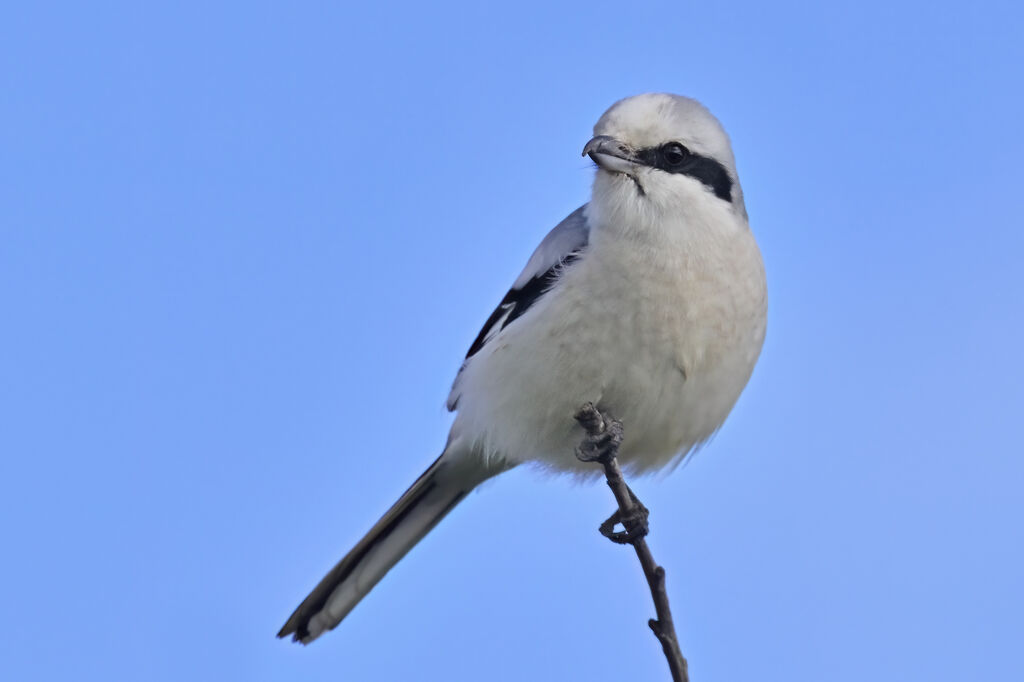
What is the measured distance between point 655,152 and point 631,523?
1588 millimetres

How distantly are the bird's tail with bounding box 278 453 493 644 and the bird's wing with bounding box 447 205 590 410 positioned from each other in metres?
0.64

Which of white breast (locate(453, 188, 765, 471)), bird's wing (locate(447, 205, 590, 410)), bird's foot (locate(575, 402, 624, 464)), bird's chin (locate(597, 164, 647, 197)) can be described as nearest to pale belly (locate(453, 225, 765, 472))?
white breast (locate(453, 188, 765, 471))

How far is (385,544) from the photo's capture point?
19.1ft

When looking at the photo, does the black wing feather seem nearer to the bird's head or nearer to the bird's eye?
the bird's head

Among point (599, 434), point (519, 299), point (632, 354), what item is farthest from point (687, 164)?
point (599, 434)

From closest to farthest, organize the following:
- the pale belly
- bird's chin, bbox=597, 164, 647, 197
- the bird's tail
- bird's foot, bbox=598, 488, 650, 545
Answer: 1. bird's foot, bbox=598, 488, 650, 545
2. the pale belly
3. bird's chin, bbox=597, 164, 647, 197
4. the bird's tail

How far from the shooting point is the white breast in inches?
187

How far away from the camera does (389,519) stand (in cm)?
583

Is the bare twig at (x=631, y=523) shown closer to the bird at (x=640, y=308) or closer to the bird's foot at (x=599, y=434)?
the bird's foot at (x=599, y=434)

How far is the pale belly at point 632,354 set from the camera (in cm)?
474

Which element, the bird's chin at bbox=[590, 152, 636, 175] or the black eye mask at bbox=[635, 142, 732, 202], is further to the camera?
the black eye mask at bbox=[635, 142, 732, 202]

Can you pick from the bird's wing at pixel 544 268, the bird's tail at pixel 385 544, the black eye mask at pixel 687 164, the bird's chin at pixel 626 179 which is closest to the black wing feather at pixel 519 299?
the bird's wing at pixel 544 268

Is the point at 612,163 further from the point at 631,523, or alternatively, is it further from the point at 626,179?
the point at 631,523

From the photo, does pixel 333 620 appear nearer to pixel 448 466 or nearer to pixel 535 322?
pixel 448 466
